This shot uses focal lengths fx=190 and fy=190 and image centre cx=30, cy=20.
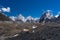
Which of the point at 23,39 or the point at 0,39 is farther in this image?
the point at 0,39

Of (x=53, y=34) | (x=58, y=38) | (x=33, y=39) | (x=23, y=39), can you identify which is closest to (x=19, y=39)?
(x=23, y=39)

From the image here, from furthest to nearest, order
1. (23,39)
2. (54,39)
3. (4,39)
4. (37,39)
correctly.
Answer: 1. (4,39)
2. (23,39)
3. (37,39)
4. (54,39)

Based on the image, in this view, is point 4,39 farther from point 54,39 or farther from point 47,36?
point 54,39

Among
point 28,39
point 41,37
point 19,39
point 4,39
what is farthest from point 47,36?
point 4,39

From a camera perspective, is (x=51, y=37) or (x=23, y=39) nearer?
(x=51, y=37)

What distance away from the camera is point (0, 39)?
63.7 meters

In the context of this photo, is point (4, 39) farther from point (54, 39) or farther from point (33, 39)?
point (54, 39)

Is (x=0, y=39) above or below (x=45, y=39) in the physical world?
above

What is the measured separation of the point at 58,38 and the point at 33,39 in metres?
7.61

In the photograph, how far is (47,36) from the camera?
164 feet

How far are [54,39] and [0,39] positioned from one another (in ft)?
78.1

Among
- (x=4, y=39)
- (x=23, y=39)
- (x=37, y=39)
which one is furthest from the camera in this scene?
(x=4, y=39)

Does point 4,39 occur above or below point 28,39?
above

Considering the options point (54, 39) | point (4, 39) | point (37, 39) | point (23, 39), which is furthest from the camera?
point (4, 39)
